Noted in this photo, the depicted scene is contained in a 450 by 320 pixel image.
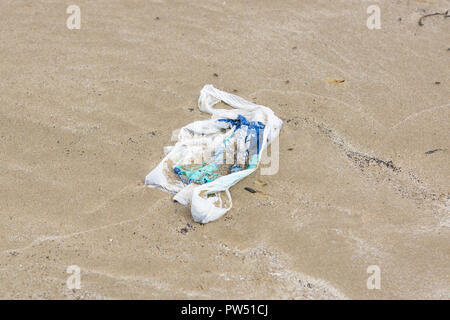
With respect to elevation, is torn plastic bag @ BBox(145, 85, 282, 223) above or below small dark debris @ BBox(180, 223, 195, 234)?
above

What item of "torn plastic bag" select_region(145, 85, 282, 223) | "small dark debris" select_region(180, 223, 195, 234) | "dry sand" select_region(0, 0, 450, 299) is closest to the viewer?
"dry sand" select_region(0, 0, 450, 299)

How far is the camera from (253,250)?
2.71 m

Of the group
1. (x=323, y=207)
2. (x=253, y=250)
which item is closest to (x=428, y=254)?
(x=323, y=207)

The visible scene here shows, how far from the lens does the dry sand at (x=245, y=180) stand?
2615 millimetres

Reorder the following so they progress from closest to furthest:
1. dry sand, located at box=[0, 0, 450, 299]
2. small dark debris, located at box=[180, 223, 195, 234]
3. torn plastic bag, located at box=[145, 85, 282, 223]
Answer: dry sand, located at box=[0, 0, 450, 299] → small dark debris, located at box=[180, 223, 195, 234] → torn plastic bag, located at box=[145, 85, 282, 223]

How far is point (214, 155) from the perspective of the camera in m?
3.29

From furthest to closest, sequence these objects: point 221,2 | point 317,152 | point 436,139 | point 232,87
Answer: point 221,2
point 232,87
point 436,139
point 317,152

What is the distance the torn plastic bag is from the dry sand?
10 centimetres

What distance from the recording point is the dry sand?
2615 mm

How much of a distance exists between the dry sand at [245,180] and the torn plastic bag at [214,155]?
95 mm

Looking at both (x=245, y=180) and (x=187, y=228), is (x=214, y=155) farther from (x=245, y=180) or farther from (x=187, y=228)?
(x=187, y=228)

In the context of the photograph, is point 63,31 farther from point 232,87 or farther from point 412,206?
point 412,206

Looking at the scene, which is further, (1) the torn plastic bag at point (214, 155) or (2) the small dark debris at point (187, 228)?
(1) the torn plastic bag at point (214, 155)

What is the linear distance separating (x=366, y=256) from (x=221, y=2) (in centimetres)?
335
